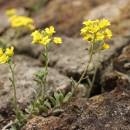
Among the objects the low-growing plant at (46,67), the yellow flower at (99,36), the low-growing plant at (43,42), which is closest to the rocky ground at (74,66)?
the low-growing plant at (46,67)

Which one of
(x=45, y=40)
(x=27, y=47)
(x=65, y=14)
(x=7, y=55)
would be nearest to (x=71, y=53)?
(x=27, y=47)

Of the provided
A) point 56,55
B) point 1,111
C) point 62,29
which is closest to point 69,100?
point 1,111

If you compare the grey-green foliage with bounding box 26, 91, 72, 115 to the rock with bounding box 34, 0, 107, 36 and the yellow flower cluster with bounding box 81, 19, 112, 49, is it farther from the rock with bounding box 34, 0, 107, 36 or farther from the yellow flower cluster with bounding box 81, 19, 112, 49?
the rock with bounding box 34, 0, 107, 36

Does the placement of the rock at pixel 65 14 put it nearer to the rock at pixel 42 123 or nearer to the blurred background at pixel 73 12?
the blurred background at pixel 73 12

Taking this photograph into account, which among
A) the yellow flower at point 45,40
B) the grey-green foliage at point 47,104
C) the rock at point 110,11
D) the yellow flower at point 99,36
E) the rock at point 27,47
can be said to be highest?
the rock at point 110,11

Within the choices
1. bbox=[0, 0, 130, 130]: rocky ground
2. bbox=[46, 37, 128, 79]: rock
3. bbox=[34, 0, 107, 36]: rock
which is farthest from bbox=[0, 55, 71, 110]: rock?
bbox=[34, 0, 107, 36]: rock

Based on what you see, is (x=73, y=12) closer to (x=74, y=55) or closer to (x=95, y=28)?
(x=74, y=55)

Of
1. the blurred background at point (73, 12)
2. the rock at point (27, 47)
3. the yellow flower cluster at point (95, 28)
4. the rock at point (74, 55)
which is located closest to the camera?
the yellow flower cluster at point (95, 28)

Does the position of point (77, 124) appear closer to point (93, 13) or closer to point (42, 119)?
point (42, 119)
